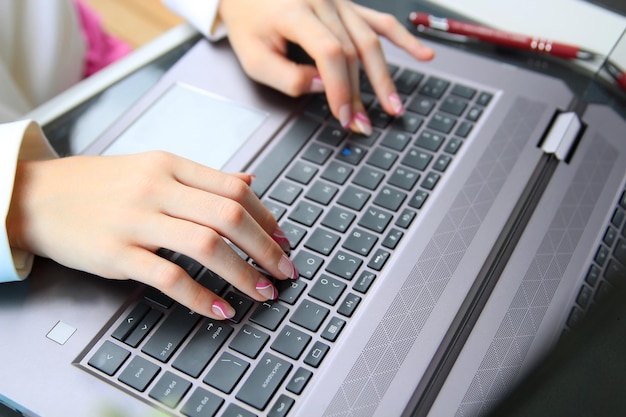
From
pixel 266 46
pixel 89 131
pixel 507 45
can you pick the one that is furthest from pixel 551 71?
pixel 89 131

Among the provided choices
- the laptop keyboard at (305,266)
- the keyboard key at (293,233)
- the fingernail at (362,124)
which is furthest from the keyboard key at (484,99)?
the keyboard key at (293,233)

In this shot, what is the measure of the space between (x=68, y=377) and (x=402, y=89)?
1.18 ft

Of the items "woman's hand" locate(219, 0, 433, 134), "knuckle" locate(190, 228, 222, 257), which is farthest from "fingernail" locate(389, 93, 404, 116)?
"knuckle" locate(190, 228, 222, 257)

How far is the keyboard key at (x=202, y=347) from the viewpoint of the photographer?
0.38 metres

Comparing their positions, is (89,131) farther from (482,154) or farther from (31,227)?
(482,154)

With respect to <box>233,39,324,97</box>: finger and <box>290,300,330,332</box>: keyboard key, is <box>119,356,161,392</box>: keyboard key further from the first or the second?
<box>233,39,324,97</box>: finger

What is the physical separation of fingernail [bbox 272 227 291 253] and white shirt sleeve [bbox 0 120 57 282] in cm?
17

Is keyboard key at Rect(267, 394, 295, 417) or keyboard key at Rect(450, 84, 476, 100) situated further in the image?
keyboard key at Rect(450, 84, 476, 100)

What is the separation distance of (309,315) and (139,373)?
0.36ft

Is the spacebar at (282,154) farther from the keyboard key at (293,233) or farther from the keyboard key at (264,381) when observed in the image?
the keyboard key at (264,381)

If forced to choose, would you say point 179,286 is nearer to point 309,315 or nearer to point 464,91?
point 309,315

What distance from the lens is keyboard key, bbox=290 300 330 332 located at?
1.32 ft

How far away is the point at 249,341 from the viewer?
395mm

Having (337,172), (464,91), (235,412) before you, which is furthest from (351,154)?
(235,412)
